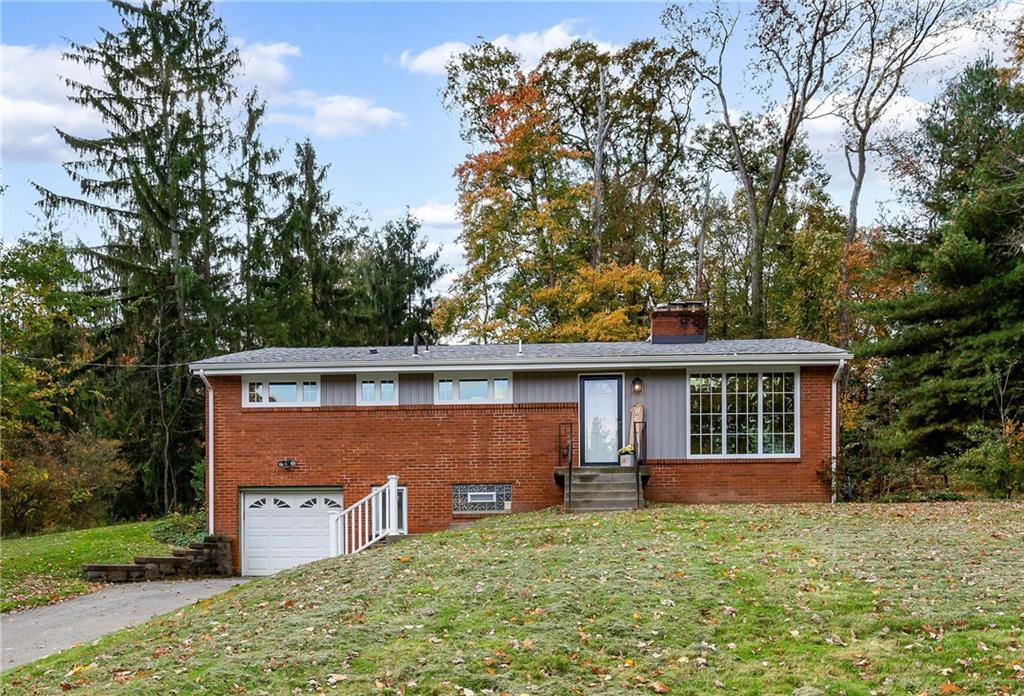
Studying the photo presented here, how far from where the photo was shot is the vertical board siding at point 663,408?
1791 centimetres

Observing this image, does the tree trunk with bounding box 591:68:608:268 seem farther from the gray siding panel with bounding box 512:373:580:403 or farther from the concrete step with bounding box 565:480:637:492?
the concrete step with bounding box 565:480:637:492

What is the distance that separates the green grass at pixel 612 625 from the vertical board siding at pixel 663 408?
617 centimetres

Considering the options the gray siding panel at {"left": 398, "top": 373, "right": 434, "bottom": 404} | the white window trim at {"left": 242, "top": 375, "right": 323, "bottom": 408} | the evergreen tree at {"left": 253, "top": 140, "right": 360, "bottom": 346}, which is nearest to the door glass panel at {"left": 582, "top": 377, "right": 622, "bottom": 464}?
the gray siding panel at {"left": 398, "top": 373, "right": 434, "bottom": 404}

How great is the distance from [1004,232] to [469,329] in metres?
15.6

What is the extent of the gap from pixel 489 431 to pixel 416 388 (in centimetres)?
175

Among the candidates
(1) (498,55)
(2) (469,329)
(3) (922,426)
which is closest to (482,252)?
(2) (469,329)

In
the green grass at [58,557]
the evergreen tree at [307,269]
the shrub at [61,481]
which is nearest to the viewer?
the green grass at [58,557]

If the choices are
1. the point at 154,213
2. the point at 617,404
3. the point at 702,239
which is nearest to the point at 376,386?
the point at 617,404

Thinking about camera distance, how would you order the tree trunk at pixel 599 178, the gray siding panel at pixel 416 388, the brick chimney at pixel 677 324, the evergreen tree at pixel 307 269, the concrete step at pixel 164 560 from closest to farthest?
the concrete step at pixel 164 560 < the gray siding panel at pixel 416 388 < the brick chimney at pixel 677 324 < the tree trunk at pixel 599 178 < the evergreen tree at pixel 307 269

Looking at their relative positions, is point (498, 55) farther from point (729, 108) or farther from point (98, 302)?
point (98, 302)

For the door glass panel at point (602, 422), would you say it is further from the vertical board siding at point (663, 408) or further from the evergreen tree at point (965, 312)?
the evergreen tree at point (965, 312)

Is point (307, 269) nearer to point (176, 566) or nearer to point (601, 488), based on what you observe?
point (176, 566)

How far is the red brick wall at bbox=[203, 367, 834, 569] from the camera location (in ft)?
58.4

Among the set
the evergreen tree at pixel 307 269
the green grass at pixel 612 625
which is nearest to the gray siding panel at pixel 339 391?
the green grass at pixel 612 625
